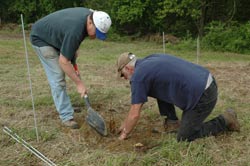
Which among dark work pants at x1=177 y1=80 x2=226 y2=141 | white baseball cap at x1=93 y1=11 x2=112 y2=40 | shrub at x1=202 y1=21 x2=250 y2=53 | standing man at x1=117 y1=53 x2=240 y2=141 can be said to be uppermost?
white baseball cap at x1=93 y1=11 x2=112 y2=40

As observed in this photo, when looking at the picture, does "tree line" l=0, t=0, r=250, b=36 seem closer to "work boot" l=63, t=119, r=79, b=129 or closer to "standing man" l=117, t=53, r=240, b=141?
"work boot" l=63, t=119, r=79, b=129

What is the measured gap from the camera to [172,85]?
3.12m

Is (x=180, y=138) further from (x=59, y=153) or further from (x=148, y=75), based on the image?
(x=59, y=153)

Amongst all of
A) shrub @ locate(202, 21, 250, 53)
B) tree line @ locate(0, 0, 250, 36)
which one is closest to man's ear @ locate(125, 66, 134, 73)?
shrub @ locate(202, 21, 250, 53)

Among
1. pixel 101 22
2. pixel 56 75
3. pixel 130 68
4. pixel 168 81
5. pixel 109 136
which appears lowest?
pixel 109 136

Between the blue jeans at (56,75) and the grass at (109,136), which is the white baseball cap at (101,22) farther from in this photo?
the grass at (109,136)

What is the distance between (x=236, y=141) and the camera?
3508 mm

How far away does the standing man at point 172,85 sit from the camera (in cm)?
303

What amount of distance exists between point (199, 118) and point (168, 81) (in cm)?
54

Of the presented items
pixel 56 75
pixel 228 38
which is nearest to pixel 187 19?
pixel 228 38

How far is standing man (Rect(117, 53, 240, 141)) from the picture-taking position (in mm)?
3033

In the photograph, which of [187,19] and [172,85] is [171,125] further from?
[187,19]

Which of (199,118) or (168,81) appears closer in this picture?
(168,81)

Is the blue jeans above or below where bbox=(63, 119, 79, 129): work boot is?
above
